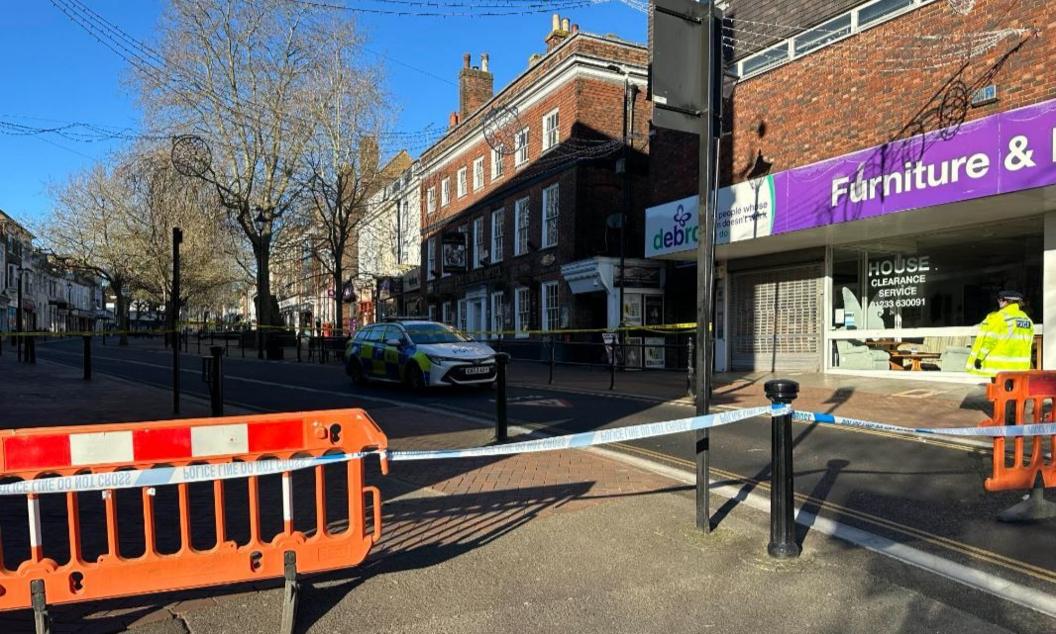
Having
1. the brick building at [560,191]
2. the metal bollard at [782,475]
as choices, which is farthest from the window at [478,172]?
the metal bollard at [782,475]

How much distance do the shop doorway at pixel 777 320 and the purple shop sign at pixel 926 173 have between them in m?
2.57

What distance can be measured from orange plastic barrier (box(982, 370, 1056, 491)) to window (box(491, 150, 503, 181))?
Result: 72.6 feet

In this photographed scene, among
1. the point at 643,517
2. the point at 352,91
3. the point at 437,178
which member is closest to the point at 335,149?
the point at 352,91

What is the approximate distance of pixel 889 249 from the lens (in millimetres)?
13914

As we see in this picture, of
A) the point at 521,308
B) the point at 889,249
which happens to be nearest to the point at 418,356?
the point at 889,249

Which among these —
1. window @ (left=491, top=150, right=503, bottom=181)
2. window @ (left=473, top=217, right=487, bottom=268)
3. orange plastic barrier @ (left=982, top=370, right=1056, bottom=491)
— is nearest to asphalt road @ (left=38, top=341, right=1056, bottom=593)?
orange plastic barrier @ (left=982, top=370, right=1056, bottom=491)

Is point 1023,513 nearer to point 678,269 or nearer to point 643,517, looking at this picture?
point 643,517

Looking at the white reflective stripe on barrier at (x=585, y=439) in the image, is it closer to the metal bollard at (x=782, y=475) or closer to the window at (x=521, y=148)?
the metal bollard at (x=782, y=475)

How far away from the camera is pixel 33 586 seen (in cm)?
285

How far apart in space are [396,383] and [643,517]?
999 centimetres

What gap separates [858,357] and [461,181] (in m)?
19.7

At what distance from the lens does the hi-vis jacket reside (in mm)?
6805

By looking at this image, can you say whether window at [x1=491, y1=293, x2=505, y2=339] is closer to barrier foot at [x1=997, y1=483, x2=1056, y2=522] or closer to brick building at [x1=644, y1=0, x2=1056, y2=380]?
brick building at [x1=644, y1=0, x2=1056, y2=380]

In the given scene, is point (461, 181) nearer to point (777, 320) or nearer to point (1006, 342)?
point (777, 320)
